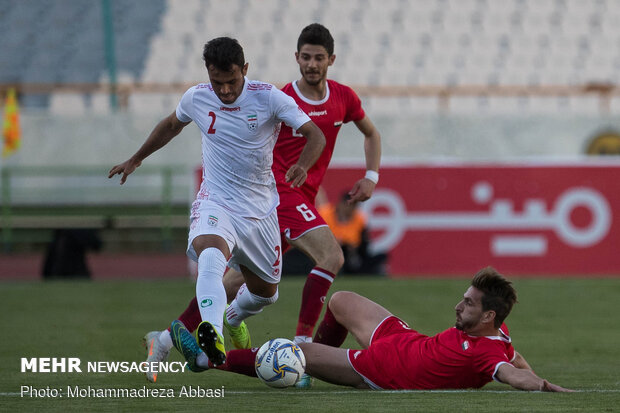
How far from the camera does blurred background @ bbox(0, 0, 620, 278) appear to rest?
671 inches

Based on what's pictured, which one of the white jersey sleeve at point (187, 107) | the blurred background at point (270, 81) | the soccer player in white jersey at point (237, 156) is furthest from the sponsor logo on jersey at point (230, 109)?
the blurred background at point (270, 81)

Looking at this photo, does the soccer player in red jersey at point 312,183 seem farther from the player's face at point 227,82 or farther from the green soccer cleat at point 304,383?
the player's face at point 227,82

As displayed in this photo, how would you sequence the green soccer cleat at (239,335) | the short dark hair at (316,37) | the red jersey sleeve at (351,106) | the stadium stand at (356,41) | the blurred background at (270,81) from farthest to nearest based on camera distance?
the stadium stand at (356,41) < the blurred background at (270,81) < the red jersey sleeve at (351,106) < the short dark hair at (316,37) < the green soccer cleat at (239,335)

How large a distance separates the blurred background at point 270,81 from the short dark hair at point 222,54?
9.50 m

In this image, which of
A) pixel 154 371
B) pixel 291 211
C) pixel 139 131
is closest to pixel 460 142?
pixel 139 131

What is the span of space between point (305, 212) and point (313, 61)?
104cm

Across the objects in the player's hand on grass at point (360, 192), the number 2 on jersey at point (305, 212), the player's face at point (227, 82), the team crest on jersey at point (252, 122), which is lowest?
the number 2 on jersey at point (305, 212)

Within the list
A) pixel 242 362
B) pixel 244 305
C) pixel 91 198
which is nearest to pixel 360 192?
pixel 244 305

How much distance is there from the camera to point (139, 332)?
908 cm

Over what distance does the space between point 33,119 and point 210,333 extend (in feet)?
44.1

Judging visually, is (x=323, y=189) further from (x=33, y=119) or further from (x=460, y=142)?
(x=33, y=119)

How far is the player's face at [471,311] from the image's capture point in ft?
17.9

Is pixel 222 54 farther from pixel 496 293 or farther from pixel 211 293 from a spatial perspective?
pixel 496 293

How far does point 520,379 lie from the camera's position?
519cm
